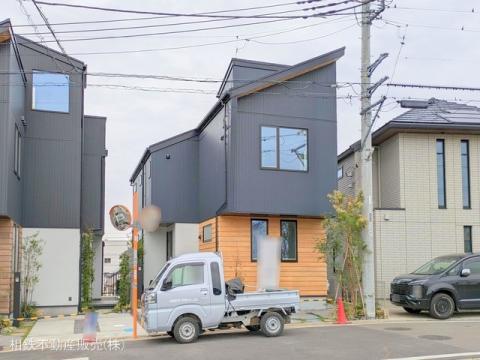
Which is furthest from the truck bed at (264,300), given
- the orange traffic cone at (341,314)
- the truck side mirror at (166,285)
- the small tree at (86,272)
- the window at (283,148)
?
the small tree at (86,272)

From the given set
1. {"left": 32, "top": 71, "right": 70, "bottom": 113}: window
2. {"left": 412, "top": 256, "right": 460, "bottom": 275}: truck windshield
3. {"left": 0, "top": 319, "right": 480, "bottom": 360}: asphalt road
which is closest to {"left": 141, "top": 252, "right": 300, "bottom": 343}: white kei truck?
{"left": 0, "top": 319, "right": 480, "bottom": 360}: asphalt road

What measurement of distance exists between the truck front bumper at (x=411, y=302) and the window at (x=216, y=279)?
6.56 meters

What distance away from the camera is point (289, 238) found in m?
19.8

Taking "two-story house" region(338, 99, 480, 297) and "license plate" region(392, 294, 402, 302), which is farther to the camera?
"two-story house" region(338, 99, 480, 297)

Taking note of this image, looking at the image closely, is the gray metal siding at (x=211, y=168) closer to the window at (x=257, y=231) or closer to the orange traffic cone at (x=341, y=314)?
the window at (x=257, y=231)

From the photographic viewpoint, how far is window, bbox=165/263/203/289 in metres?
12.9

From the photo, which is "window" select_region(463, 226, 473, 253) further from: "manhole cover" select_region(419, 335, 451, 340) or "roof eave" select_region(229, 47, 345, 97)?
"manhole cover" select_region(419, 335, 451, 340)

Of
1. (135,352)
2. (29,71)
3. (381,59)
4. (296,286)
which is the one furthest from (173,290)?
(29,71)

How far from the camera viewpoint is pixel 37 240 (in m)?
19.3

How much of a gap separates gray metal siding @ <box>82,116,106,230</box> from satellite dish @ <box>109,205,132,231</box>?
8.83 metres

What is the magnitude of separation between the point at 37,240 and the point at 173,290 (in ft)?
27.9

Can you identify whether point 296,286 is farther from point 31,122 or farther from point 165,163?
point 31,122

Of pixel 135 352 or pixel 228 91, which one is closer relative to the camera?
pixel 135 352

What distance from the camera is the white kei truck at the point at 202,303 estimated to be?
12.6 m
